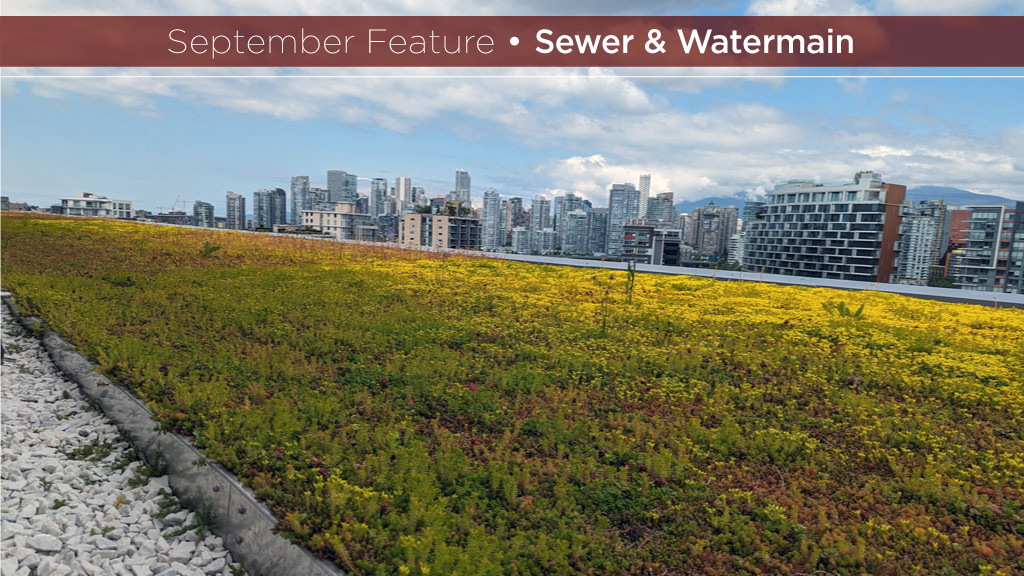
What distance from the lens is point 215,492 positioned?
4.60 metres

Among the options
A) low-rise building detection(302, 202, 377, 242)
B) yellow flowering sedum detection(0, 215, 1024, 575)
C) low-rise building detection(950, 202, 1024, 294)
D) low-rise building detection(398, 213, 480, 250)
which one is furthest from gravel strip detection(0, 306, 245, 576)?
low-rise building detection(302, 202, 377, 242)

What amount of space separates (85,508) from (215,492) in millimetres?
1174

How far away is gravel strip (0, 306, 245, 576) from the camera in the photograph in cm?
406

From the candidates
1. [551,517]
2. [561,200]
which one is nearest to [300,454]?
[551,517]

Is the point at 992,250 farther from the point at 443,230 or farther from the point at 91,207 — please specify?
the point at 91,207

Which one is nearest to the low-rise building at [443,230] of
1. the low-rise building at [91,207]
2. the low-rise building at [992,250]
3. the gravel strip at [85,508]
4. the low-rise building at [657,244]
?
the low-rise building at [657,244]

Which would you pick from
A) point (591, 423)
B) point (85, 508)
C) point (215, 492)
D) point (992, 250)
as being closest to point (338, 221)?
point (85, 508)

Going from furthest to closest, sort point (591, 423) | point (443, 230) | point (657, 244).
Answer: point (443, 230), point (657, 244), point (591, 423)

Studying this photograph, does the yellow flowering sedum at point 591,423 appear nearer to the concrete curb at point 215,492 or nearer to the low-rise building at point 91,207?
the concrete curb at point 215,492

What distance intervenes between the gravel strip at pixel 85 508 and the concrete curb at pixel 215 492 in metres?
0.11

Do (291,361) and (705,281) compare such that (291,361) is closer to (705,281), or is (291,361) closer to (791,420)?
(791,420)

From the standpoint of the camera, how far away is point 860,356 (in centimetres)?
852

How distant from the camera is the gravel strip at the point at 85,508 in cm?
406

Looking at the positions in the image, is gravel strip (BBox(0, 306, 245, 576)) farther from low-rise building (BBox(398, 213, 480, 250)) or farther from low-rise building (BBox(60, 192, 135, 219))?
low-rise building (BBox(60, 192, 135, 219))
